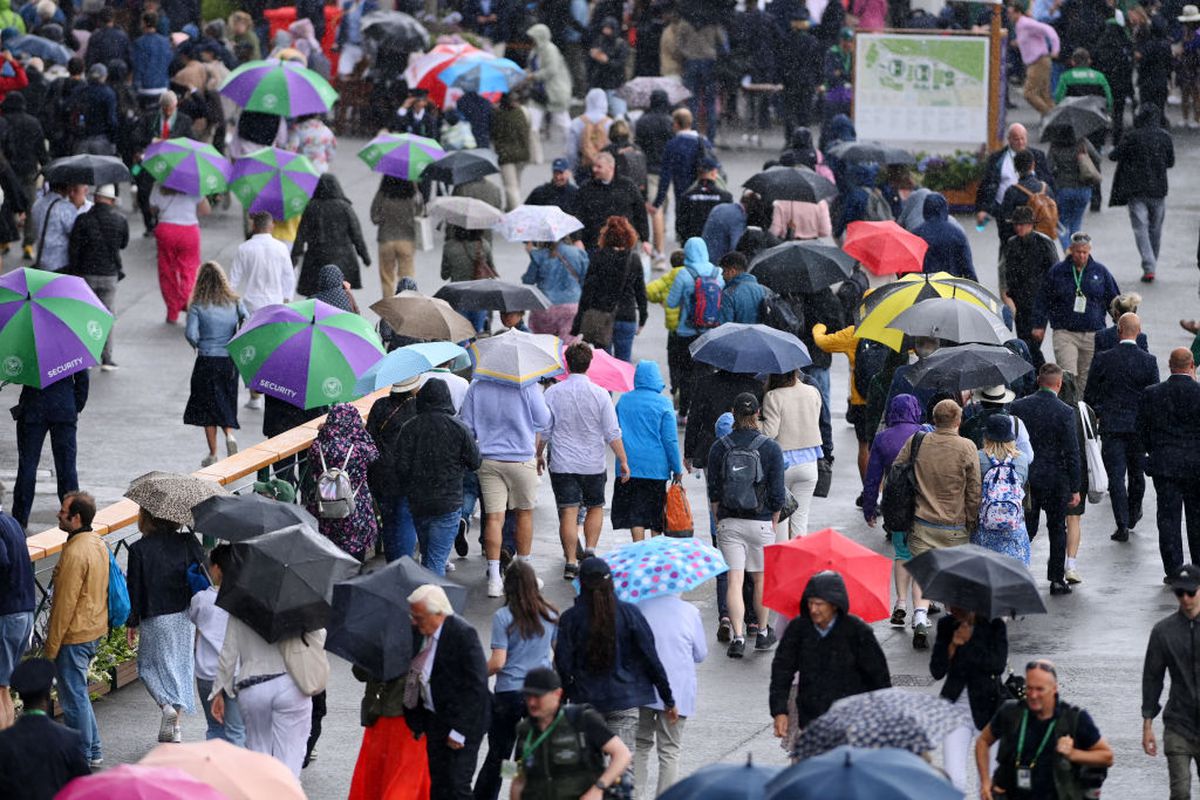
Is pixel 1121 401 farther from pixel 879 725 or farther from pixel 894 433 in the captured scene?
pixel 879 725

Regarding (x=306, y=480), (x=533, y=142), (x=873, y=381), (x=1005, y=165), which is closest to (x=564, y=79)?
(x=533, y=142)

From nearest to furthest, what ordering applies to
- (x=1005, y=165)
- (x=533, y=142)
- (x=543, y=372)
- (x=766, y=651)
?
(x=766, y=651) → (x=543, y=372) → (x=1005, y=165) → (x=533, y=142)

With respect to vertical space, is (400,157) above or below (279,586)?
above

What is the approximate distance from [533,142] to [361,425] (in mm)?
14526

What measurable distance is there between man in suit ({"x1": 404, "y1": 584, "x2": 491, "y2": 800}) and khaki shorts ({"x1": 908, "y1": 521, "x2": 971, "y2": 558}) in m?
3.95

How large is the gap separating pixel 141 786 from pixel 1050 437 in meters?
7.75

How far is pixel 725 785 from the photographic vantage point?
27.2ft

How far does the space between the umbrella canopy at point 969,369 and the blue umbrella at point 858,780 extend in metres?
6.54

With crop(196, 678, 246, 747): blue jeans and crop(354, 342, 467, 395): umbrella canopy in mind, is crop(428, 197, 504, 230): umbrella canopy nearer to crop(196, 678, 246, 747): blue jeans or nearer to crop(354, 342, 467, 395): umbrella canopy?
crop(354, 342, 467, 395): umbrella canopy

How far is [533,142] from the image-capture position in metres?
28.1

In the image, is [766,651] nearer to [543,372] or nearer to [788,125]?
[543,372]

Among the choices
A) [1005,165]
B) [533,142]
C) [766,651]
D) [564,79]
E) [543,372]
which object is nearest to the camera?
[766,651]

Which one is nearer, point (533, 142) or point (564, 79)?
point (533, 142)

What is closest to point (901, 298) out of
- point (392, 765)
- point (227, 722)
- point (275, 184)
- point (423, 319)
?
point (423, 319)
